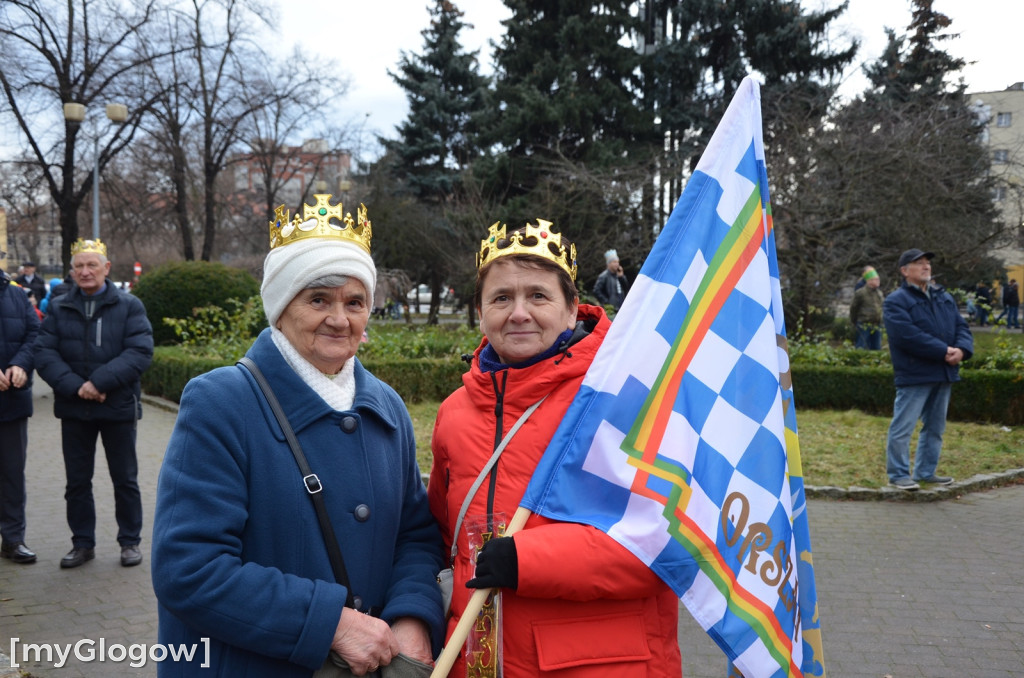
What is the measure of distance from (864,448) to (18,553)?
8.60 meters

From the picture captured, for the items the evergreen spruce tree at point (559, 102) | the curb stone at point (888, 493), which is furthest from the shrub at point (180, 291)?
the curb stone at point (888, 493)

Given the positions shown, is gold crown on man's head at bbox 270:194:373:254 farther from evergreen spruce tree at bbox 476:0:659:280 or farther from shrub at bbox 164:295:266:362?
evergreen spruce tree at bbox 476:0:659:280

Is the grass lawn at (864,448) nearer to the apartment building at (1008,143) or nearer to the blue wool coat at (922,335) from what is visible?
the blue wool coat at (922,335)

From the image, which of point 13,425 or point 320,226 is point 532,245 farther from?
point 13,425

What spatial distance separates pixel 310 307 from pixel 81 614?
3931 millimetres

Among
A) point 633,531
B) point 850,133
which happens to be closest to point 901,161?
point 850,133

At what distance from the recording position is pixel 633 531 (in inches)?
82.7

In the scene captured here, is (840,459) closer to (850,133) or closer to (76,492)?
(76,492)

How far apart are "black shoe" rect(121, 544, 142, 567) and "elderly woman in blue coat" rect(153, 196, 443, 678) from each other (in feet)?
14.0

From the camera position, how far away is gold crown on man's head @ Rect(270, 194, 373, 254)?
2.22 meters

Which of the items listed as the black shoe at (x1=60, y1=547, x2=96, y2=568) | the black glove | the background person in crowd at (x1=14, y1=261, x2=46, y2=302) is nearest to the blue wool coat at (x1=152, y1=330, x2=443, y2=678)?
the black glove

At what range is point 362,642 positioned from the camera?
1.97 m

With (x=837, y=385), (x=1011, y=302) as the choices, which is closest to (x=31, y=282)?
(x=837, y=385)

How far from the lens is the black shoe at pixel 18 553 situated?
19.4 ft
